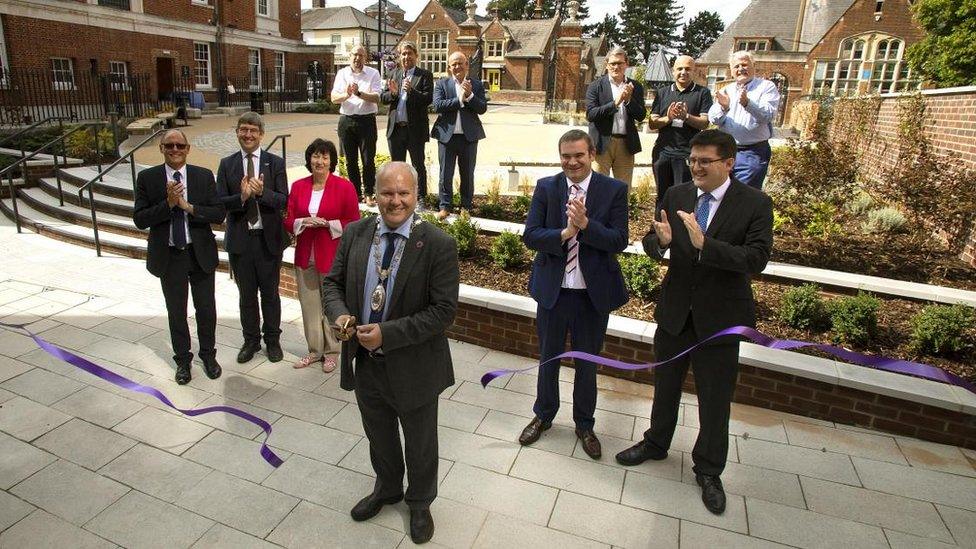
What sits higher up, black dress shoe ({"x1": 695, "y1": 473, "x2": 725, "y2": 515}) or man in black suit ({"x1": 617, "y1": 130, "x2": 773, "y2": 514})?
man in black suit ({"x1": 617, "y1": 130, "x2": 773, "y2": 514})

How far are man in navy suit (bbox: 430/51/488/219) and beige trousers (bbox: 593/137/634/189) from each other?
161cm

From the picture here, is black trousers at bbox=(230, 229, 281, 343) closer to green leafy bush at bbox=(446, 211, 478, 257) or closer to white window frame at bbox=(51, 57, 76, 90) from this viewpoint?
green leafy bush at bbox=(446, 211, 478, 257)

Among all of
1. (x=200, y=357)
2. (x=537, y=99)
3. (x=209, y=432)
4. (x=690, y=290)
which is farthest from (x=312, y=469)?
(x=537, y=99)

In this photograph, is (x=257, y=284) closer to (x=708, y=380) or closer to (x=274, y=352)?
(x=274, y=352)

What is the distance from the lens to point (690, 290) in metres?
3.26

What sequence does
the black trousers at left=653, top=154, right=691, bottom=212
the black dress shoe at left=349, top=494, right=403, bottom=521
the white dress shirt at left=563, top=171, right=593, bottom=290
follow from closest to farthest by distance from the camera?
the black dress shoe at left=349, top=494, right=403, bottom=521, the white dress shirt at left=563, top=171, right=593, bottom=290, the black trousers at left=653, top=154, right=691, bottom=212

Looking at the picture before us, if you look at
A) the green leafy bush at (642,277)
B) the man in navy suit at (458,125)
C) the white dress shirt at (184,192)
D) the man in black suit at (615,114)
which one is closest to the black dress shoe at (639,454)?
the green leafy bush at (642,277)

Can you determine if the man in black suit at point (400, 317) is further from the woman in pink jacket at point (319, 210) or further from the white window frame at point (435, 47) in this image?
the white window frame at point (435, 47)

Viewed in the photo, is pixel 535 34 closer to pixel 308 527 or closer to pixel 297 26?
pixel 297 26

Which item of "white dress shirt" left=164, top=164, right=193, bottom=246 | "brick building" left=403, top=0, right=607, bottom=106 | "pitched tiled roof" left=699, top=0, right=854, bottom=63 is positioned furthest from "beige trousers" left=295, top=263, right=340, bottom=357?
"pitched tiled roof" left=699, top=0, right=854, bottom=63

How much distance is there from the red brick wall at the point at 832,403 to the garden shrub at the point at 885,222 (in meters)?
3.82

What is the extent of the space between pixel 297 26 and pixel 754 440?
120 feet

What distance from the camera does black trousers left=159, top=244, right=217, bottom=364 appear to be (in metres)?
4.54

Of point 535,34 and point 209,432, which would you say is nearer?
point 209,432
